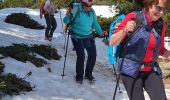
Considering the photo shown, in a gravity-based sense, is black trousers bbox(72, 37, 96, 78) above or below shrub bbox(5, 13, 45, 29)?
above

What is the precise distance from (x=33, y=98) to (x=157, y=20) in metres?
4.09

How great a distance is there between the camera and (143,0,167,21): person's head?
4.89 m

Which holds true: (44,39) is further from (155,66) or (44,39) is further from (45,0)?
(155,66)

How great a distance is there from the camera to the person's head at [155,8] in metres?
4.89

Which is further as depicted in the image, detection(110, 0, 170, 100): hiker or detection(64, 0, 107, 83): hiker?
detection(64, 0, 107, 83): hiker

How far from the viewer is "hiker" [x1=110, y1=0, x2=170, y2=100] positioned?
5031 millimetres

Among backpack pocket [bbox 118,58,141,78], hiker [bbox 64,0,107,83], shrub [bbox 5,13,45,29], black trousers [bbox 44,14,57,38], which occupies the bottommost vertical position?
shrub [bbox 5,13,45,29]

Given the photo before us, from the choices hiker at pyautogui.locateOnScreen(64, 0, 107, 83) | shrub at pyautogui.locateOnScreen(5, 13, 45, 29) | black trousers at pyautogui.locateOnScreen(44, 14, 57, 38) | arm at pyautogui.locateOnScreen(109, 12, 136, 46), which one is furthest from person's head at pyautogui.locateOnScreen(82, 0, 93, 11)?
shrub at pyautogui.locateOnScreen(5, 13, 45, 29)

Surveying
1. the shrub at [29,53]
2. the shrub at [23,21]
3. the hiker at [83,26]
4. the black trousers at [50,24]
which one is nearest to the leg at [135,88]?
the hiker at [83,26]

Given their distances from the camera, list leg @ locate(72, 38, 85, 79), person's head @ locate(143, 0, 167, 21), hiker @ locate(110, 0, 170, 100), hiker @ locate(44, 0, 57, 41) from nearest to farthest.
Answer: person's head @ locate(143, 0, 167, 21) → hiker @ locate(110, 0, 170, 100) → leg @ locate(72, 38, 85, 79) → hiker @ locate(44, 0, 57, 41)

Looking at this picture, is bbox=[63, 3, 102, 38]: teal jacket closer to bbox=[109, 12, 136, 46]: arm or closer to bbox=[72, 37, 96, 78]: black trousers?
bbox=[72, 37, 96, 78]: black trousers

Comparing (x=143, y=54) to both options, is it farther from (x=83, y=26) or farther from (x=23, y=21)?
(x=23, y=21)

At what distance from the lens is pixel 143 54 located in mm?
5105

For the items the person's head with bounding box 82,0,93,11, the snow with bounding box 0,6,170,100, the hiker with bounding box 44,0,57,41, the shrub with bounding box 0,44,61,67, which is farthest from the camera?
the hiker with bounding box 44,0,57,41
